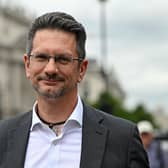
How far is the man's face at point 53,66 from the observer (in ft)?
11.3

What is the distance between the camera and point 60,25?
350 centimetres

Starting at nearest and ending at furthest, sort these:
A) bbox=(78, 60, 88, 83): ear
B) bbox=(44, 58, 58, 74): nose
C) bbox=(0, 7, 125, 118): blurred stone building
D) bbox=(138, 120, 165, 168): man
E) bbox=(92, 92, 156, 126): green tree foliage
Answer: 1. bbox=(44, 58, 58, 74): nose
2. bbox=(78, 60, 88, 83): ear
3. bbox=(138, 120, 165, 168): man
4. bbox=(92, 92, 156, 126): green tree foliage
5. bbox=(0, 7, 125, 118): blurred stone building

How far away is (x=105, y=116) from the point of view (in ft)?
12.2

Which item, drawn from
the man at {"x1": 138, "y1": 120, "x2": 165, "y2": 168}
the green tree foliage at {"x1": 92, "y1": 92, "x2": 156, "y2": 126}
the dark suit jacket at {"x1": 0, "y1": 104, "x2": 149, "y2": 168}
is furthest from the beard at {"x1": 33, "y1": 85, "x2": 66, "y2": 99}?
the green tree foliage at {"x1": 92, "y1": 92, "x2": 156, "y2": 126}

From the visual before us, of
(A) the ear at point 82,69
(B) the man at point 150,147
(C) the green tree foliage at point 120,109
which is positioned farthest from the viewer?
(C) the green tree foliage at point 120,109

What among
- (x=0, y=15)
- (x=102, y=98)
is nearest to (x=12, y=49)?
(x=0, y=15)

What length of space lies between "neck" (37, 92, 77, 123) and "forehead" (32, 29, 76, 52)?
0.22 meters

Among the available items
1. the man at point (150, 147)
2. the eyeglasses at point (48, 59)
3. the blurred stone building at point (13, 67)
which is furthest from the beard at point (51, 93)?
the blurred stone building at point (13, 67)

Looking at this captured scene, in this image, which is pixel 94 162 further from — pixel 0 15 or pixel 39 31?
pixel 0 15

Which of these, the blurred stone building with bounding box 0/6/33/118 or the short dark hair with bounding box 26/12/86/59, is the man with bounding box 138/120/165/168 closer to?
the short dark hair with bounding box 26/12/86/59

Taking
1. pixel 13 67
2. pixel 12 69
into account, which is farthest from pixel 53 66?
pixel 12 69

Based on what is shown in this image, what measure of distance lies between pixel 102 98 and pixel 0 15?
50.8 meters

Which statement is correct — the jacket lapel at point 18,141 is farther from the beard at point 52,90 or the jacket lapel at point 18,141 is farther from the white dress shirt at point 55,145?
the beard at point 52,90

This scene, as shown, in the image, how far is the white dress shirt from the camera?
11.4 ft
